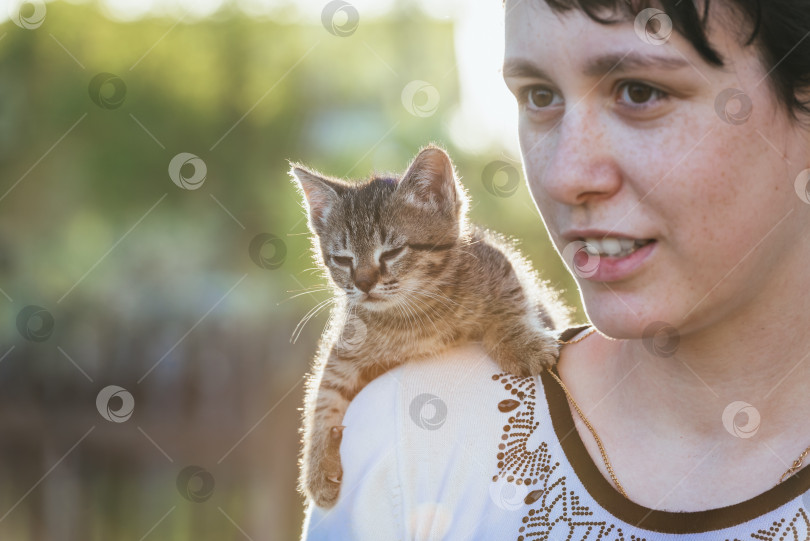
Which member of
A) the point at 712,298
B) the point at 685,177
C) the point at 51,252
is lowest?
the point at 51,252

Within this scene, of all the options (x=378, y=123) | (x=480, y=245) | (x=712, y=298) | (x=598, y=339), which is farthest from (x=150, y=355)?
(x=712, y=298)

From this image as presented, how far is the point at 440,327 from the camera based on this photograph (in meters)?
2.84

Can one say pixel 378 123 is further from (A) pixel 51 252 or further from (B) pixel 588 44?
(B) pixel 588 44

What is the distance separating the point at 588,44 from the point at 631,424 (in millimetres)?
910

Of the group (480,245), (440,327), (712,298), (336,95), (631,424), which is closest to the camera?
(712,298)

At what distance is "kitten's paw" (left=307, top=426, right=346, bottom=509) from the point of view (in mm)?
2115
